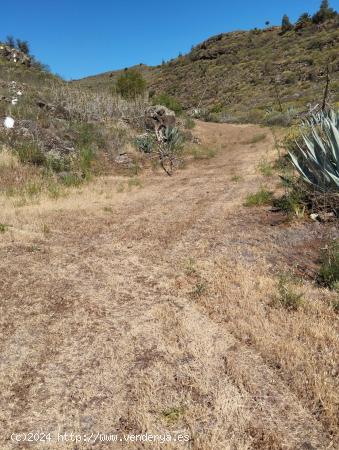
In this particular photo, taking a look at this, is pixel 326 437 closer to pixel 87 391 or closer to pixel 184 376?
pixel 184 376

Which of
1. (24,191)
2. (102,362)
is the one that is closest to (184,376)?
(102,362)

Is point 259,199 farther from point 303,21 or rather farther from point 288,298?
point 303,21

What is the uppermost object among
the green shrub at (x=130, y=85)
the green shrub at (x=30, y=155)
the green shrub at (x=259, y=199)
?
the green shrub at (x=130, y=85)

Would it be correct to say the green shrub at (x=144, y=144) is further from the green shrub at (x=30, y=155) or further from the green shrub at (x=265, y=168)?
the green shrub at (x=265, y=168)

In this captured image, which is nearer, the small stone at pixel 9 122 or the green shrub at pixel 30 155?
the green shrub at pixel 30 155

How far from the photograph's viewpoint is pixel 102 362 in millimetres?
3150

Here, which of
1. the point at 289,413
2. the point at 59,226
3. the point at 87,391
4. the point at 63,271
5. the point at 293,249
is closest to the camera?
the point at 289,413

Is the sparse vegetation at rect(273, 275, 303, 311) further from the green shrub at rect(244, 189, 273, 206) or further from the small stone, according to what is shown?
the small stone

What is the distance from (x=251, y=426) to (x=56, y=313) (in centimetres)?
225

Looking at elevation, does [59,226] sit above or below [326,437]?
above

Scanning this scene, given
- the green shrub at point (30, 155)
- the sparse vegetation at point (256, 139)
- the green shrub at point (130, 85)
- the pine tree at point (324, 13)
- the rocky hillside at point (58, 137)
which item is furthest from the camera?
the pine tree at point (324, 13)

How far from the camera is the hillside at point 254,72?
30891 mm

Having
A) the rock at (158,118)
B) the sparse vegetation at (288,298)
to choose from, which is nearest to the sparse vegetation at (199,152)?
the rock at (158,118)

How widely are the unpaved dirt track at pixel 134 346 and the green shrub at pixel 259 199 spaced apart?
3.12 ft
